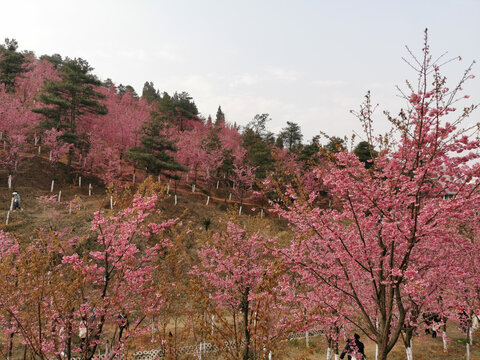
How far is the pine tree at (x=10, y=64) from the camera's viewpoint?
31766 mm

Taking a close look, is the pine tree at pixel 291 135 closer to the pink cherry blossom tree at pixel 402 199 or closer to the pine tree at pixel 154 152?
the pine tree at pixel 154 152

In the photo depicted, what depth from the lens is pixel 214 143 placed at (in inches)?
1299

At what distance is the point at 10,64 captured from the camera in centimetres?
3192

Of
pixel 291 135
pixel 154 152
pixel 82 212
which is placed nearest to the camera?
pixel 82 212

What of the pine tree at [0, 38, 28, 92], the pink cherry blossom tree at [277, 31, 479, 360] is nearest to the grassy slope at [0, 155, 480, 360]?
the pink cherry blossom tree at [277, 31, 479, 360]

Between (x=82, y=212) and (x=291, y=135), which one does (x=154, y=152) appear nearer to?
(x=82, y=212)

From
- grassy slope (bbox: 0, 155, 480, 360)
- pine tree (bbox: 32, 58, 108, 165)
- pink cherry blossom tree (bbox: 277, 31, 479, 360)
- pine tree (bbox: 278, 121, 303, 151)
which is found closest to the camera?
pink cherry blossom tree (bbox: 277, 31, 479, 360)

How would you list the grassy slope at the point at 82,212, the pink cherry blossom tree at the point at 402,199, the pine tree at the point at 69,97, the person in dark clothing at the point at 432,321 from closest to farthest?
the pink cherry blossom tree at the point at 402,199
the person in dark clothing at the point at 432,321
the grassy slope at the point at 82,212
the pine tree at the point at 69,97

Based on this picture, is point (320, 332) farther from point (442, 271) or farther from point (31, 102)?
point (31, 102)

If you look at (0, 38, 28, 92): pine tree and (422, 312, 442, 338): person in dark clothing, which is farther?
(0, 38, 28, 92): pine tree

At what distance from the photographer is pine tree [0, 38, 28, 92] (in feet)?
104

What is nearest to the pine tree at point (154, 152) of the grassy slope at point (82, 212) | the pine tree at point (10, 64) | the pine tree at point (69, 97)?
the grassy slope at point (82, 212)

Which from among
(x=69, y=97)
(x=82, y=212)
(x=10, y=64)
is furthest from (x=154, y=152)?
(x=10, y=64)

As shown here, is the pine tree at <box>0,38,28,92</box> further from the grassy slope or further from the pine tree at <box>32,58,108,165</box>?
the grassy slope
